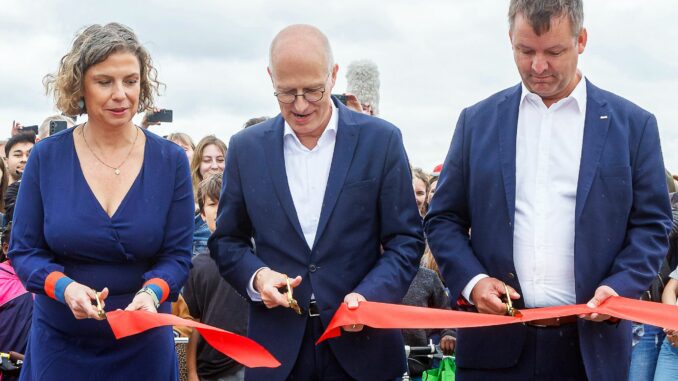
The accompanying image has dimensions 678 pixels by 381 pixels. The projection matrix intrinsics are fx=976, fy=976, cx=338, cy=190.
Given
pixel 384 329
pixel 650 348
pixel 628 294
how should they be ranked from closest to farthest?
pixel 628 294
pixel 384 329
pixel 650 348

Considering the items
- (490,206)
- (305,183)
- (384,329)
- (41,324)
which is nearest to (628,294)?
(490,206)

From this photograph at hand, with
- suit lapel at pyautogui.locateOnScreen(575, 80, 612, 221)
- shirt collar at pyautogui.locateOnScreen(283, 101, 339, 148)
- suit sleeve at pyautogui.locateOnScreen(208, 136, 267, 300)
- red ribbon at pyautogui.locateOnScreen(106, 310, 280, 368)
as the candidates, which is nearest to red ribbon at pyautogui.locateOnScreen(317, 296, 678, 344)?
red ribbon at pyautogui.locateOnScreen(106, 310, 280, 368)

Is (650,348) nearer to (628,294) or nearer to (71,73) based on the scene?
(628,294)

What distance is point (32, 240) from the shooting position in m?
4.48

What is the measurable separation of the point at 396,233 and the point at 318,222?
1.20 feet

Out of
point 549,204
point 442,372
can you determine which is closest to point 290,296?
point 549,204

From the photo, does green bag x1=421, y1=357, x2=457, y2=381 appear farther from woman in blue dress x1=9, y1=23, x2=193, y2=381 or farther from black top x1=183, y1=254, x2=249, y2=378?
woman in blue dress x1=9, y1=23, x2=193, y2=381

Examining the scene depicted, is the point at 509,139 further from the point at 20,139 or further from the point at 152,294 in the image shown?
the point at 20,139

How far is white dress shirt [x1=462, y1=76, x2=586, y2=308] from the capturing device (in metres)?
4.20

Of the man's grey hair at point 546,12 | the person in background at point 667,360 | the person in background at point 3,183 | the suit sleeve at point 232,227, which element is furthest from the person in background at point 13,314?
the person in background at point 667,360

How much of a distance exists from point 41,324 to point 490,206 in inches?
83.8

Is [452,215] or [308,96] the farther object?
[452,215]

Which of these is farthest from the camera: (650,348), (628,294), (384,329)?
(650,348)

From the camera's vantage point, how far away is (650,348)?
23.7 ft
